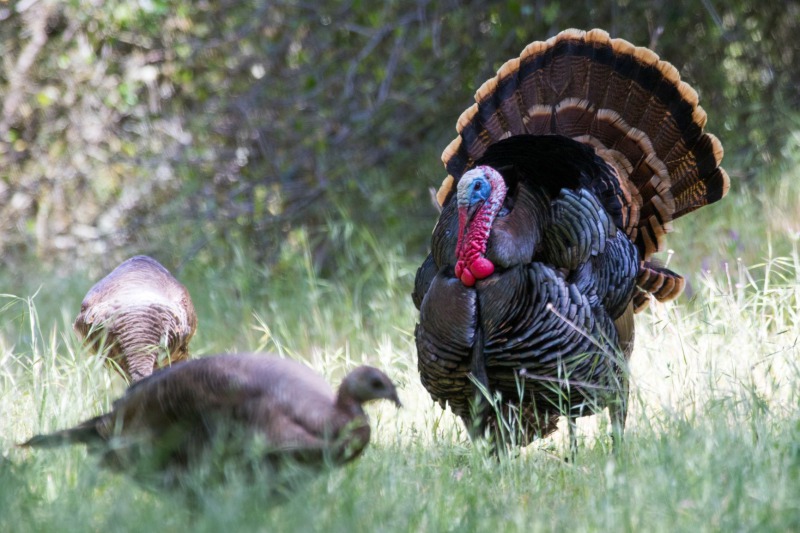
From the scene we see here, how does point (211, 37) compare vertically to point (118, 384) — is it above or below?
above

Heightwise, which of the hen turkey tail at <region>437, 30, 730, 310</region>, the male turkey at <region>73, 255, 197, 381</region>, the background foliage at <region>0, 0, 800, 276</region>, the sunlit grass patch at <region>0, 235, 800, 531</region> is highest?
the background foliage at <region>0, 0, 800, 276</region>

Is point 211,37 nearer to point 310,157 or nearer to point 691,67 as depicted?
point 310,157

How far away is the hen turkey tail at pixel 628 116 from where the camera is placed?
4.75 m

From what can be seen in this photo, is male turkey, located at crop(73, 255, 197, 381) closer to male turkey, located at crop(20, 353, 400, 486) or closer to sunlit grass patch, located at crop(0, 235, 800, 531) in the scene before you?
sunlit grass patch, located at crop(0, 235, 800, 531)

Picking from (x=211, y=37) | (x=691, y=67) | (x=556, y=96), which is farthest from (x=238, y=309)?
(x=691, y=67)

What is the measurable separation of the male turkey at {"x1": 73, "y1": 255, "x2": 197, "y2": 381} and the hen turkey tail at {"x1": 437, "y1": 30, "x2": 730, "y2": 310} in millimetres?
1691

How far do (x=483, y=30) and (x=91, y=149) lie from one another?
4.48 meters

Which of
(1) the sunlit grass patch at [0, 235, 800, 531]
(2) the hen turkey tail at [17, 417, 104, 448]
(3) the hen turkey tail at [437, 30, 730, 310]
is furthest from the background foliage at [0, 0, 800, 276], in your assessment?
(2) the hen turkey tail at [17, 417, 104, 448]

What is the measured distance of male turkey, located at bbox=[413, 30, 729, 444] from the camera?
405 cm

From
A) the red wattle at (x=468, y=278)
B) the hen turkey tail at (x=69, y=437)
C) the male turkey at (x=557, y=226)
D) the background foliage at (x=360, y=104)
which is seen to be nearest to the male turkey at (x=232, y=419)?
the hen turkey tail at (x=69, y=437)

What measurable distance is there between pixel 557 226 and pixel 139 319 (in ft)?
6.35

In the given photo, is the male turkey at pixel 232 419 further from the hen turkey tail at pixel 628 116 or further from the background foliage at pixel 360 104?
the background foliage at pixel 360 104

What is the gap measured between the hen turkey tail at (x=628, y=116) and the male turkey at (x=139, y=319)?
1.69 m

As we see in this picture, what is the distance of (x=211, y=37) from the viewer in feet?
27.1
